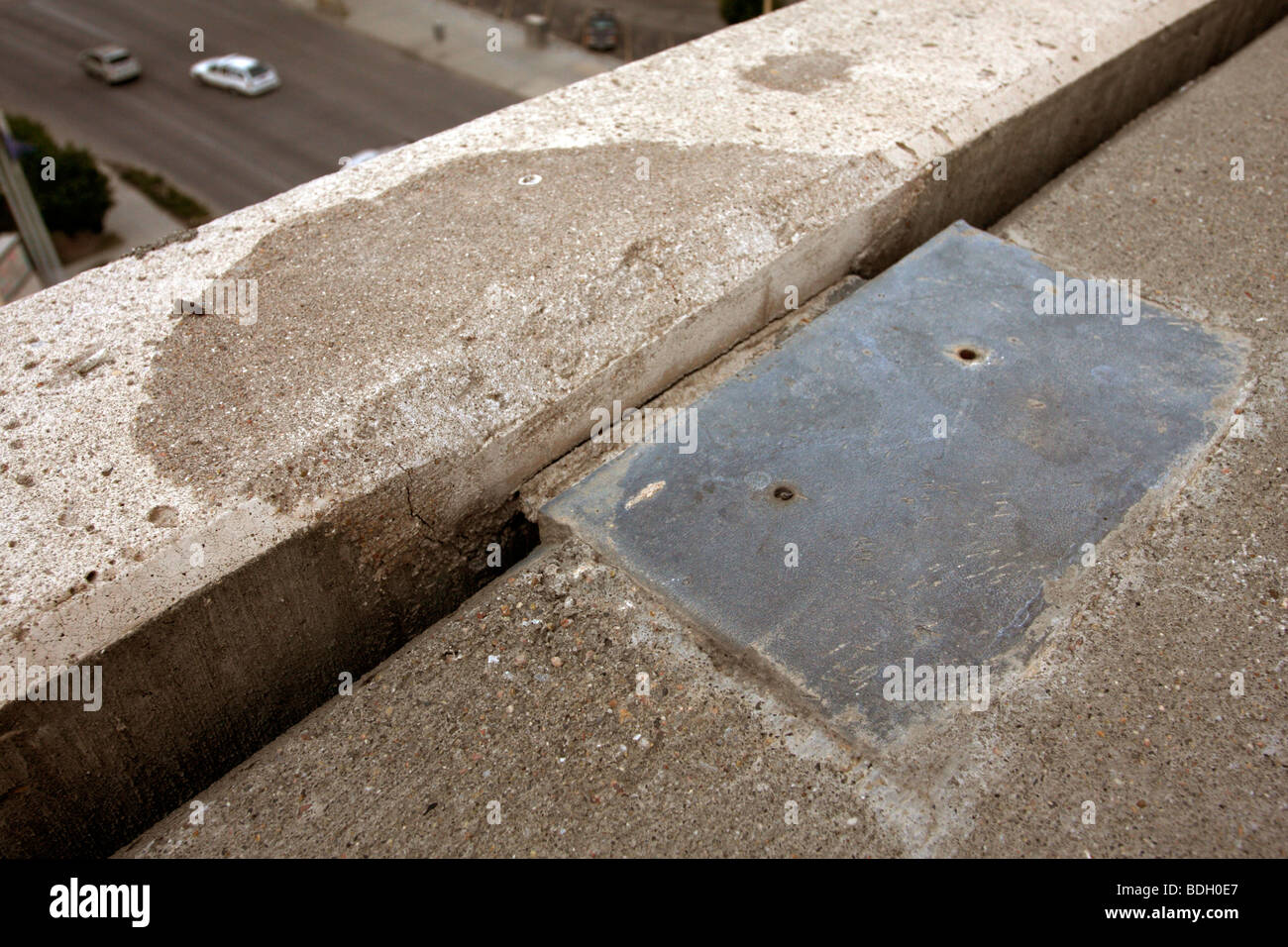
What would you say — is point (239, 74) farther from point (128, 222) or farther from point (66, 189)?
point (66, 189)

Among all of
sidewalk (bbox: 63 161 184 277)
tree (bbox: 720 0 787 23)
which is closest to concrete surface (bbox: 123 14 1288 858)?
sidewalk (bbox: 63 161 184 277)

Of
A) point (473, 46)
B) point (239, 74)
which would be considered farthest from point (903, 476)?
point (473, 46)

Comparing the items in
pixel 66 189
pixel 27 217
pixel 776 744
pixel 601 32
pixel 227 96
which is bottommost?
pixel 227 96

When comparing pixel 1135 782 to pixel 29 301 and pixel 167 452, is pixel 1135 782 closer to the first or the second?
pixel 167 452

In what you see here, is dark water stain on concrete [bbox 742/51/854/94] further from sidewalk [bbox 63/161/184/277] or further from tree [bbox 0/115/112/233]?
sidewalk [bbox 63/161/184/277]

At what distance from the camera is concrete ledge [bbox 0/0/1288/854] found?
1715 mm

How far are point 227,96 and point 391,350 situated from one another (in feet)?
60.5

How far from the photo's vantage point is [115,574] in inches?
65.3

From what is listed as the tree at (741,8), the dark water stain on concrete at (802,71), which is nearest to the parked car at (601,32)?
the tree at (741,8)

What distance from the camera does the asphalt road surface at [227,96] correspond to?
1582 cm

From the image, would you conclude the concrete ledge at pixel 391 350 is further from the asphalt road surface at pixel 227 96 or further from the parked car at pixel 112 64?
the parked car at pixel 112 64

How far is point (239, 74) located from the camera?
17.5 meters

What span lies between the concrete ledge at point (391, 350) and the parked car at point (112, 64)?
62.4 ft
